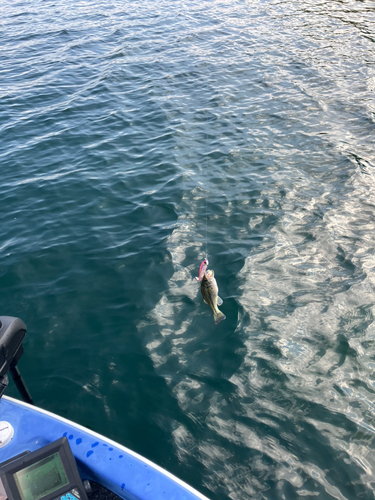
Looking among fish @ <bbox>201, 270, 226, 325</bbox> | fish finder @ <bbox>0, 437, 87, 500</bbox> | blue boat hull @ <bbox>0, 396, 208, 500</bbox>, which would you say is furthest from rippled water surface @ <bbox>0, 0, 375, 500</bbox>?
fish finder @ <bbox>0, 437, 87, 500</bbox>

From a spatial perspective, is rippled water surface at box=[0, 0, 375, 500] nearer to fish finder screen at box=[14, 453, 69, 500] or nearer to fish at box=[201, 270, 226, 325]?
fish at box=[201, 270, 226, 325]

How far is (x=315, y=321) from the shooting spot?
6.36m

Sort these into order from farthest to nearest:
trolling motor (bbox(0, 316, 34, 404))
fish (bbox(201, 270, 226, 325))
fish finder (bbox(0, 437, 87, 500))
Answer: fish (bbox(201, 270, 226, 325)) → trolling motor (bbox(0, 316, 34, 404)) → fish finder (bbox(0, 437, 87, 500))

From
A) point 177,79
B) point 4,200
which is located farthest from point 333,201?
point 177,79

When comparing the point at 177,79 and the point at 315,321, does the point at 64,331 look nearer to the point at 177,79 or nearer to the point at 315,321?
the point at 315,321

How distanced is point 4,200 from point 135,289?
459cm

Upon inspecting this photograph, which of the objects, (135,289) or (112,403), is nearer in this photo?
(112,403)

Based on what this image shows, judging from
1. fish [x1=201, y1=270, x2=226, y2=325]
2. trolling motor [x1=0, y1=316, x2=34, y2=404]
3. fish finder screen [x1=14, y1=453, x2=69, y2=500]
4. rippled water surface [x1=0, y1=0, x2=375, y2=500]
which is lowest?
rippled water surface [x1=0, y1=0, x2=375, y2=500]

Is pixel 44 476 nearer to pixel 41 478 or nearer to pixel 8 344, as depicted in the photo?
pixel 41 478

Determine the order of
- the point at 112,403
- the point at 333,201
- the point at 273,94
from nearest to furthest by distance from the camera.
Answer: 1. the point at 112,403
2. the point at 333,201
3. the point at 273,94

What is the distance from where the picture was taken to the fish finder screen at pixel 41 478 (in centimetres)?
368

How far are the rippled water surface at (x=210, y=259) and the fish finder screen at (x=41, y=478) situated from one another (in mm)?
1409

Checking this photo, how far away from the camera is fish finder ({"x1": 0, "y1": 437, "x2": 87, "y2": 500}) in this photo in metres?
3.66

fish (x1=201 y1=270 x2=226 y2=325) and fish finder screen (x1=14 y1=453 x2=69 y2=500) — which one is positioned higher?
fish (x1=201 y1=270 x2=226 y2=325)
